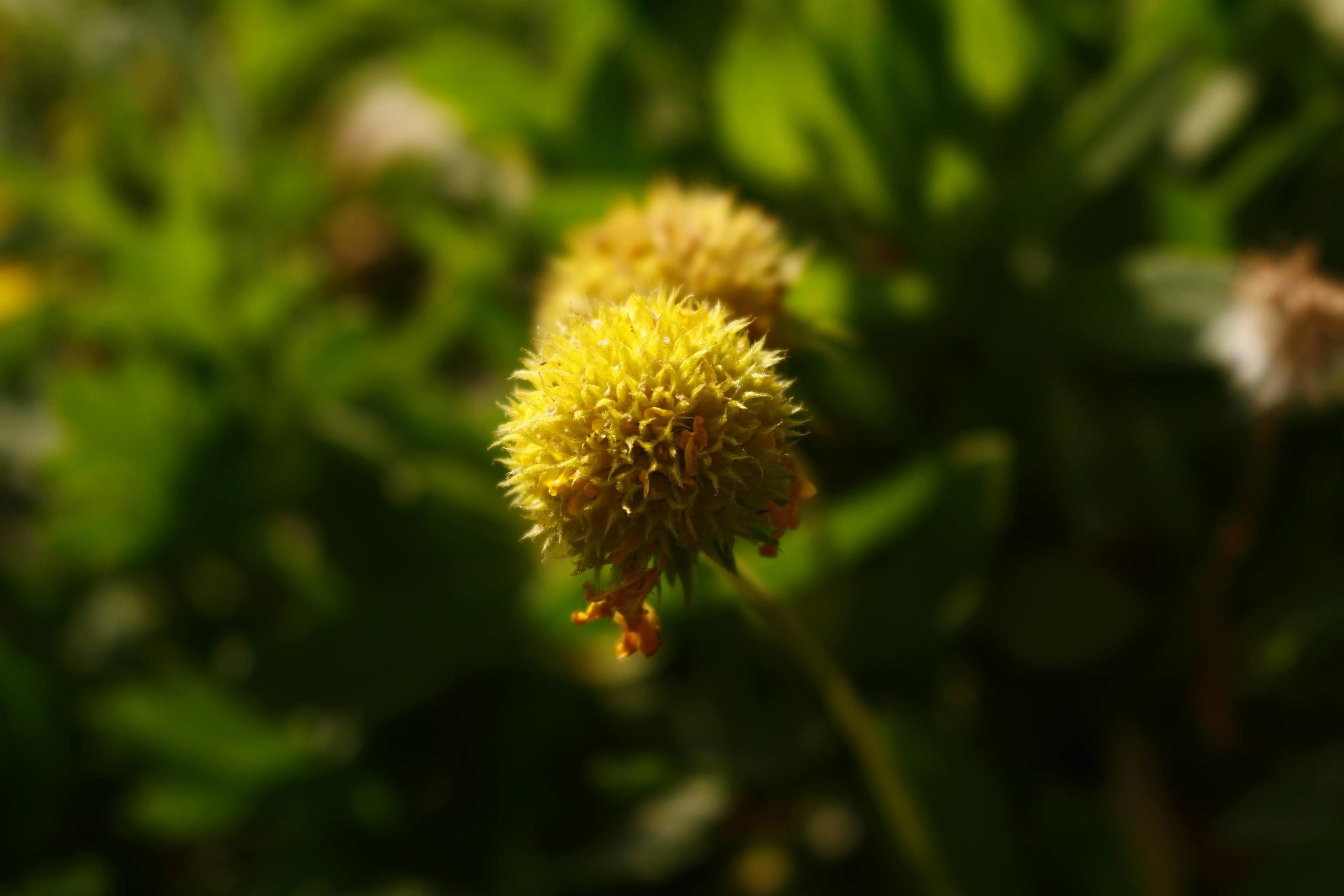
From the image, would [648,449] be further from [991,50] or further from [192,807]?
[192,807]

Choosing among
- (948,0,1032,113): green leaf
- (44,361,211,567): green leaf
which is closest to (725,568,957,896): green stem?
(948,0,1032,113): green leaf

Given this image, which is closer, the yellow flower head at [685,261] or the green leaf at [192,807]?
the yellow flower head at [685,261]

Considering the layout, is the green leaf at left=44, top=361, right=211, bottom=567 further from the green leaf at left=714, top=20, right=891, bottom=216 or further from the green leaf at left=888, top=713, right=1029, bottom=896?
the green leaf at left=888, top=713, right=1029, bottom=896

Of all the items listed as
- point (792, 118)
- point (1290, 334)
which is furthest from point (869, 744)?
point (792, 118)

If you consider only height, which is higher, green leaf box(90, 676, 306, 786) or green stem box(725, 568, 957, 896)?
green leaf box(90, 676, 306, 786)

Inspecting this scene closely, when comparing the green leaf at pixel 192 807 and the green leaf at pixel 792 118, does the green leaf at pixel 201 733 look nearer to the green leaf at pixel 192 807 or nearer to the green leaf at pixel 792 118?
the green leaf at pixel 192 807

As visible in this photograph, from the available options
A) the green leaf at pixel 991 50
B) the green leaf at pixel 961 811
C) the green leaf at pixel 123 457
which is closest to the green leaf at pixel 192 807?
the green leaf at pixel 123 457
